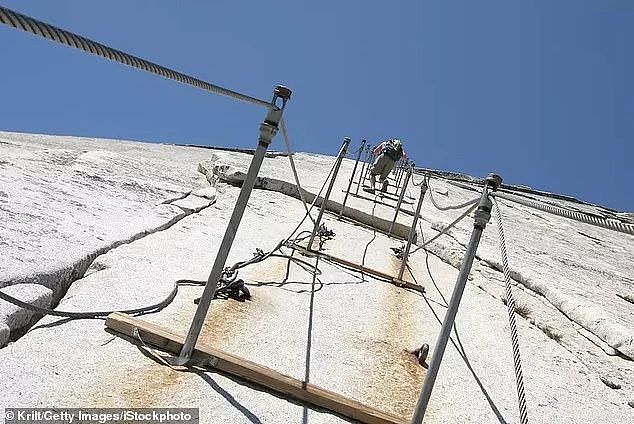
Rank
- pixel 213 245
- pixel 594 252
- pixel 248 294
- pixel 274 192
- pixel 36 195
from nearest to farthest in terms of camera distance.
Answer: pixel 248 294 → pixel 36 195 → pixel 213 245 → pixel 274 192 → pixel 594 252

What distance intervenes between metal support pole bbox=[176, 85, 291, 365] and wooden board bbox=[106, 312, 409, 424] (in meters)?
0.11

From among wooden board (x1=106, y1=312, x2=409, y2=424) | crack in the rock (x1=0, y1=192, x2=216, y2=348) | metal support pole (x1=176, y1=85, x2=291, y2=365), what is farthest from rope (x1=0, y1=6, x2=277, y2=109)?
crack in the rock (x1=0, y1=192, x2=216, y2=348)

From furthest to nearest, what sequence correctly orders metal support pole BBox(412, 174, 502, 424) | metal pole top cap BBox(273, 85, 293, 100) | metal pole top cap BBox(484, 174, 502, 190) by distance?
1. metal pole top cap BBox(273, 85, 293, 100)
2. metal pole top cap BBox(484, 174, 502, 190)
3. metal support pole BBox(412, 174, 502, 424)

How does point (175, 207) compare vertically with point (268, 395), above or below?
above

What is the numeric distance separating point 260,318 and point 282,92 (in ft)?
5.56

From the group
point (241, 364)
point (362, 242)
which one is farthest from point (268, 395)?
point (362, 242)

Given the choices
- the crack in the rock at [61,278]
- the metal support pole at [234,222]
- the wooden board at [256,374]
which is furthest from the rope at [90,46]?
the crack in the rock at [61,278]

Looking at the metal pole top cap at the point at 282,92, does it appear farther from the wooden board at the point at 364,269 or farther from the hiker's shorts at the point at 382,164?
the hiker's shorts at the point at 382,164

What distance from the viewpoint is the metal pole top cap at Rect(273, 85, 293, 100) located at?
→ 2.96 m

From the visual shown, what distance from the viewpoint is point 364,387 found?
310 centimetres

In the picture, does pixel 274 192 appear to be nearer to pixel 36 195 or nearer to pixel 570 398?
pixel 36 195

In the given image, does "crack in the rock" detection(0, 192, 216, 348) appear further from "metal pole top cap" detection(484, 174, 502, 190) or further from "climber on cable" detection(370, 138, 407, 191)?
"climber on cable" detection(370, 138, 407, 191)

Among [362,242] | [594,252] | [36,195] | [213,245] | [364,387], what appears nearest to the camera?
[364,387]

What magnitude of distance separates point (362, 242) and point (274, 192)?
2127 mm
